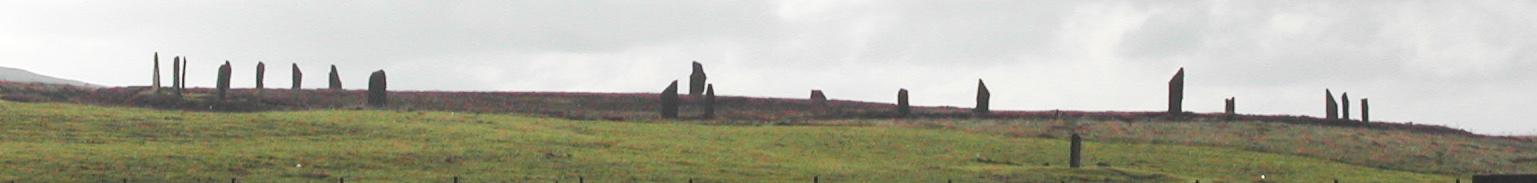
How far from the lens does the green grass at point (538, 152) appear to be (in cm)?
3722

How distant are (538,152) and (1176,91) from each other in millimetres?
29133

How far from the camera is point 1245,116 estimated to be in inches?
2534

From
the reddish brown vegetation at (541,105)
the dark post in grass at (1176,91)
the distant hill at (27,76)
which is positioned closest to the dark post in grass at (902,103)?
the reddish brown vegetation at (541,105)

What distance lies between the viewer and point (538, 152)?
139 ft

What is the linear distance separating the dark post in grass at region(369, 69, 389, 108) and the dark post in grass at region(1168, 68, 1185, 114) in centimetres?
2754

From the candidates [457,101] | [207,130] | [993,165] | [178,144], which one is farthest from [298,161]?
[457,101]

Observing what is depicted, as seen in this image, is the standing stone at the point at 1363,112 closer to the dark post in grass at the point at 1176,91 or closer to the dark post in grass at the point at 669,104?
the dark post in grass at the point at 1176,91

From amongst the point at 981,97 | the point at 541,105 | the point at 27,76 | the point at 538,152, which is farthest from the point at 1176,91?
the point at 27,76

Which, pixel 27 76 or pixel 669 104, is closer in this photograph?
pixel 669 104

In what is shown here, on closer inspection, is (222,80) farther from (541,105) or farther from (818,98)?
(818,98)

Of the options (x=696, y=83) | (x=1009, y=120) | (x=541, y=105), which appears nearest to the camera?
(x=1009, y=120)

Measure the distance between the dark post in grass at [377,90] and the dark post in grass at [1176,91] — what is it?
27539 mm

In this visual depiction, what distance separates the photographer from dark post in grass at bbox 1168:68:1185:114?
209 feet

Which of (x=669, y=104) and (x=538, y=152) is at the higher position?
(x=669, y=104)
